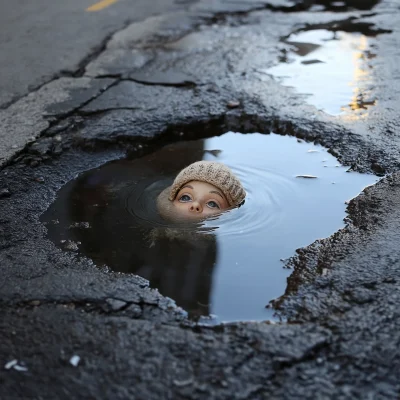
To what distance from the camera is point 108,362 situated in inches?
98.9

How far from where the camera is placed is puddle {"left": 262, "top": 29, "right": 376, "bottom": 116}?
210 inches

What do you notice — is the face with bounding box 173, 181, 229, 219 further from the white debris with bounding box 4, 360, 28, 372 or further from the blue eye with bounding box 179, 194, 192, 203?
the white debris with bounding box 4, 360, 28, 372

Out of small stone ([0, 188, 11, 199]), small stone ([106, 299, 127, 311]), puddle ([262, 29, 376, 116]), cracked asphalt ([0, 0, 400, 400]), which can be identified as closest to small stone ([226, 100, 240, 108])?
cracked asphalt ([0, 0, 400, 400])

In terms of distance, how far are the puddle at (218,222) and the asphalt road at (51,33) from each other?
60.2 inches

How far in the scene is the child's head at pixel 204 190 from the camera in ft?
13.3

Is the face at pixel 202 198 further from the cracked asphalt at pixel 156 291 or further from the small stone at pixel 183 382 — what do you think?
the small stone at pixel 183 382

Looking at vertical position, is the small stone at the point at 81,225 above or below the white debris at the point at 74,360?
below

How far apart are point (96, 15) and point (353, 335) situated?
6392 mm

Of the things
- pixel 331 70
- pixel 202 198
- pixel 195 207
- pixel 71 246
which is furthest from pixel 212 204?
pixel 331 70

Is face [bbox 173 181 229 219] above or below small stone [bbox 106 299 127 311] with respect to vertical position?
below

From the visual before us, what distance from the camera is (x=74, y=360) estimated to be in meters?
2.53

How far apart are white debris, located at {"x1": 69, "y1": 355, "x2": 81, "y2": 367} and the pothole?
128 inches

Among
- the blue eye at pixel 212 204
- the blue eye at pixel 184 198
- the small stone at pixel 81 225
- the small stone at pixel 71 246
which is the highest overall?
the small stone at pixel 71 246

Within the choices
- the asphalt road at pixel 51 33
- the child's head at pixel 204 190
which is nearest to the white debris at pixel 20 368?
the child's head at pixel 204 190
